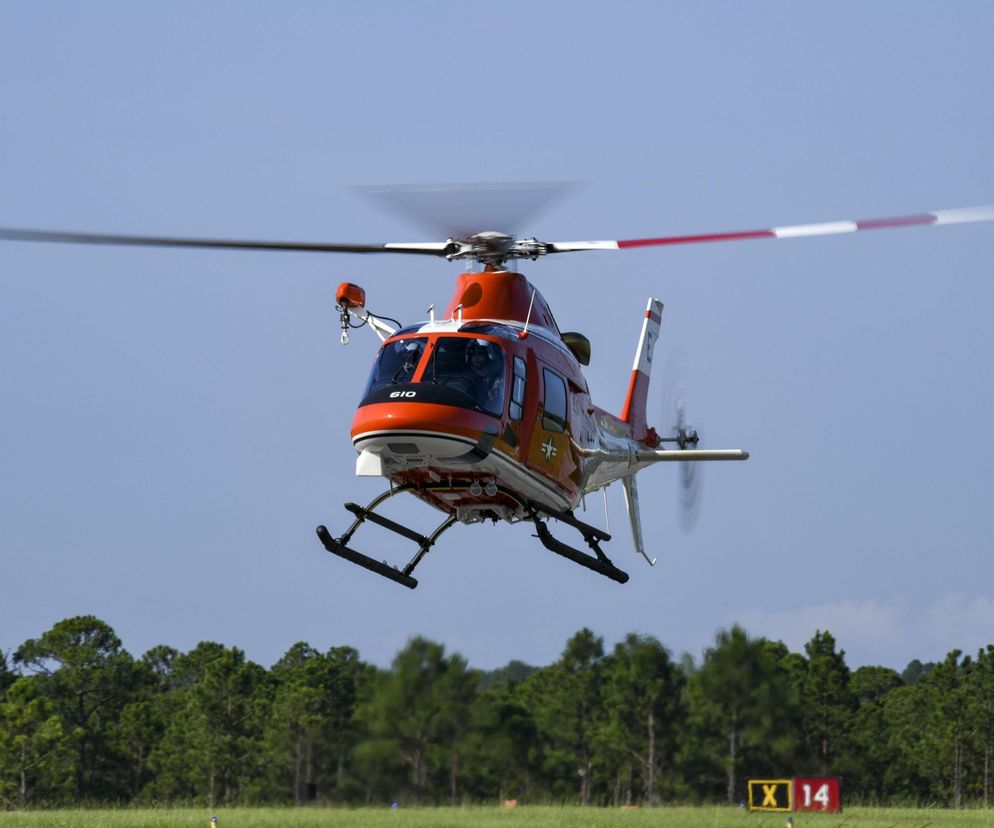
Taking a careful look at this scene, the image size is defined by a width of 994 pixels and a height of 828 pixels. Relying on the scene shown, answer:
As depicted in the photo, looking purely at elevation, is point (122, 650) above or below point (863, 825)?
above

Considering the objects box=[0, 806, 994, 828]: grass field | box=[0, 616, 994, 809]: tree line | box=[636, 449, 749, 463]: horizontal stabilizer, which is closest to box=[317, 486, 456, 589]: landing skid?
box=[636, 449, 749, 463]: horizontal stabilizer

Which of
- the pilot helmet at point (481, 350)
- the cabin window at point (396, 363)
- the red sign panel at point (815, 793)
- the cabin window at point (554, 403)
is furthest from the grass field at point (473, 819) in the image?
the pilot helmet at point (481, 350)

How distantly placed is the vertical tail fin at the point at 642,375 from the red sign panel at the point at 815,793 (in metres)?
14.9

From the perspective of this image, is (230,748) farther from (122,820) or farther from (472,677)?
(122,820)

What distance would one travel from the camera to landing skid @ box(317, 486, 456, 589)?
65.4 feet

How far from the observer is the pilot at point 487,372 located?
1828 cm

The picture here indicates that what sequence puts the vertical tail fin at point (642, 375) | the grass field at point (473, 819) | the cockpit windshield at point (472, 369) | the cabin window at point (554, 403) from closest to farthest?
1. the cockpit windshield at point (472, 369)
2. the cabin window at point (554, 403)
3. the vertical tail fin at point (642, 375)
4. the grass field at point (473, 819)

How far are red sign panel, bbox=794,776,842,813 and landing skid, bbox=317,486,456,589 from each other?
20898 mm

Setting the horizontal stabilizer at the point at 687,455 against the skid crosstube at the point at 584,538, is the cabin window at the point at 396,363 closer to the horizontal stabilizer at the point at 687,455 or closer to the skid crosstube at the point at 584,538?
the skid crosstube at the point at 584,538

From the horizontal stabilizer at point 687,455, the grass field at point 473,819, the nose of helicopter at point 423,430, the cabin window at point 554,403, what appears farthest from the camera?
the grass field at point 473,819

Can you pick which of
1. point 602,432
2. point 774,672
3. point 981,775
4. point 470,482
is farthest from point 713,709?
point 470,482

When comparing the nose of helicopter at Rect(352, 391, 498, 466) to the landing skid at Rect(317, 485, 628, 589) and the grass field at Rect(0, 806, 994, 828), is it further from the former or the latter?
the grass field at Rect(0, 806, 994, 828)

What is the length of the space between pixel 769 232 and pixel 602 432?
209 inches

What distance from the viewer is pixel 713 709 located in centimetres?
4562
